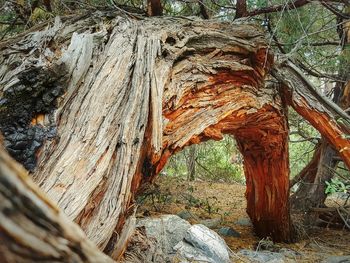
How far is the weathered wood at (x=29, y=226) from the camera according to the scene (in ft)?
2.10

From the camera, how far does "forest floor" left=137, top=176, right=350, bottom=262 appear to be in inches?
189

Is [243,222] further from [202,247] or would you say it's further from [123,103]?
[123,103]

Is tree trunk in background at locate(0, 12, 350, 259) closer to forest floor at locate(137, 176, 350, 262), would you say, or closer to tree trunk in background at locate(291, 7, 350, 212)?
forest floor at locate(137, 176, 350, 262)

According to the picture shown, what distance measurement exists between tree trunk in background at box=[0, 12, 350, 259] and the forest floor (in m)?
1.19

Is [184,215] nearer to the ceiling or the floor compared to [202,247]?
nearer to the ceiling

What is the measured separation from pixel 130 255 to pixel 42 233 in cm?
165

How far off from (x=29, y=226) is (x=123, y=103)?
185 cm

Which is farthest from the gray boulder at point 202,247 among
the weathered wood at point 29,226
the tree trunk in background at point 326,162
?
the weathered wood at point 29,226

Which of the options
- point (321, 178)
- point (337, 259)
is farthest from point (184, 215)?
point (321, 178)

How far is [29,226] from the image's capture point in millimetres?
671

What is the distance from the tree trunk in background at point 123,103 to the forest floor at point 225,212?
1192mm

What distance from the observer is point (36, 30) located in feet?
11.7

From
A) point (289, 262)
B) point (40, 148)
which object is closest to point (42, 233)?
point (40, 148)

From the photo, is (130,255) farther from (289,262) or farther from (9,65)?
(289,262)
